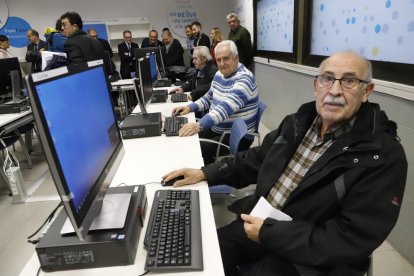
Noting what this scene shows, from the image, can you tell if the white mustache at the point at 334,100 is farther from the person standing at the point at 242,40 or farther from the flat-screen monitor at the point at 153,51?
the person standing at the point at 242,40

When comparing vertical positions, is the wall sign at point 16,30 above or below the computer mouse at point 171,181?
above

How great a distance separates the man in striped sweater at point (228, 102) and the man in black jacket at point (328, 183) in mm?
861

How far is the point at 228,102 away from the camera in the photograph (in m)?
2.24

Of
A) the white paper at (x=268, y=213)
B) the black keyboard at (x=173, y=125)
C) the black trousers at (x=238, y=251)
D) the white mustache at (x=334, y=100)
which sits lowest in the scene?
the black trousers at (x=238, y=251)

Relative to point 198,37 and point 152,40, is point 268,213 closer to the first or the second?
point 198,37

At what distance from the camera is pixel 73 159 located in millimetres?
756

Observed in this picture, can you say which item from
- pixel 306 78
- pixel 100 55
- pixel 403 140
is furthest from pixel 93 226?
pixel 100 55

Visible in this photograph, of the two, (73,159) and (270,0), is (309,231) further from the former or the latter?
(270,0)

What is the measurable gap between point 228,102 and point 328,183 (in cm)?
130

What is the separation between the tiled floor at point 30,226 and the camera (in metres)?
1.77

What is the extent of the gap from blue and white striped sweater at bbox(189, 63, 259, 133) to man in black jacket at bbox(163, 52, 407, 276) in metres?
0.87

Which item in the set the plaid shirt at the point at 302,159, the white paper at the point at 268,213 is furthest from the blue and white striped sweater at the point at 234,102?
the white paper at the point at 268,213

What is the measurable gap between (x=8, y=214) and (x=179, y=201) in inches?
84.2

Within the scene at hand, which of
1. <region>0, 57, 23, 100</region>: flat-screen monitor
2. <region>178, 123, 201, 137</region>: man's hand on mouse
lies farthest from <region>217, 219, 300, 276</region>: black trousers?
<region>0, 57, 23, 100</region>: flat-screen monitor
